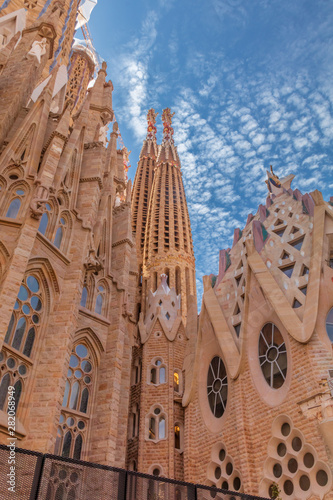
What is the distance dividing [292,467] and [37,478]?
898 cm

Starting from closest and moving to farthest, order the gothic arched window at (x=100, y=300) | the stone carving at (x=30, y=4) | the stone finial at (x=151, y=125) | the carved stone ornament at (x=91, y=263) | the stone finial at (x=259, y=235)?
the carved stone ornament at (x=91, y=263) < the gothic arched window at (x=100, y=300) < the stone finial at (x=259, y=235) < the stone carving at (x=30, y=4) < the stone finial at (x=151, y=125)

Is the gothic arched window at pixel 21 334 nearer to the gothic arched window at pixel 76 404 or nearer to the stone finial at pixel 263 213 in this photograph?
the gothic arched window at pixel 76 404

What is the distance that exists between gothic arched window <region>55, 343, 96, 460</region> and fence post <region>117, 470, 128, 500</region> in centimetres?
676

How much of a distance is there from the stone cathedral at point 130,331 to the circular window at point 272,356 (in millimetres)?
49

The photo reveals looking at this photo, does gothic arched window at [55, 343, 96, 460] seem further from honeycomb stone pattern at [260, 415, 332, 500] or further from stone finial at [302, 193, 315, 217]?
stone finial at [302, 193, 315, 217]

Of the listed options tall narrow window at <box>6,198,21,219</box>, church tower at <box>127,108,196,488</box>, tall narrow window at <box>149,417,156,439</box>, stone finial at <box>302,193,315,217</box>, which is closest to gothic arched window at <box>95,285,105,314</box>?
tall narrow window at <box>6,198,21,219</box>

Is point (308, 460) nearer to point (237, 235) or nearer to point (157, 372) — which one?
point (157, 372)

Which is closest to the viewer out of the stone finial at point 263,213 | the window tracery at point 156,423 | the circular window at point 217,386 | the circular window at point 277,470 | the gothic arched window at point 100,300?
the circular window at point 277,470

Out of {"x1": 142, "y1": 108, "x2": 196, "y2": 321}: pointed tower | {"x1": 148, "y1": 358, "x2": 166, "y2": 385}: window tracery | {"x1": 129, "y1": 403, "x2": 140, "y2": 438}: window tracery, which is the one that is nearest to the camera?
{"x1": 129, "y1": 403, "x2": 140, "y2": 438}: window tracery

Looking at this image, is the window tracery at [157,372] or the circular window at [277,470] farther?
the window tracery at [157,372]

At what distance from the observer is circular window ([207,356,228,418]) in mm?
15058

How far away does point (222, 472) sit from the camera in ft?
44.7

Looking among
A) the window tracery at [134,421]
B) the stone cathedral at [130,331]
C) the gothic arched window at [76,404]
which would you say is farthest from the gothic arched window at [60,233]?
the window tracery at [134,421]

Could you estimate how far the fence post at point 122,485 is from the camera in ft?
17.2
